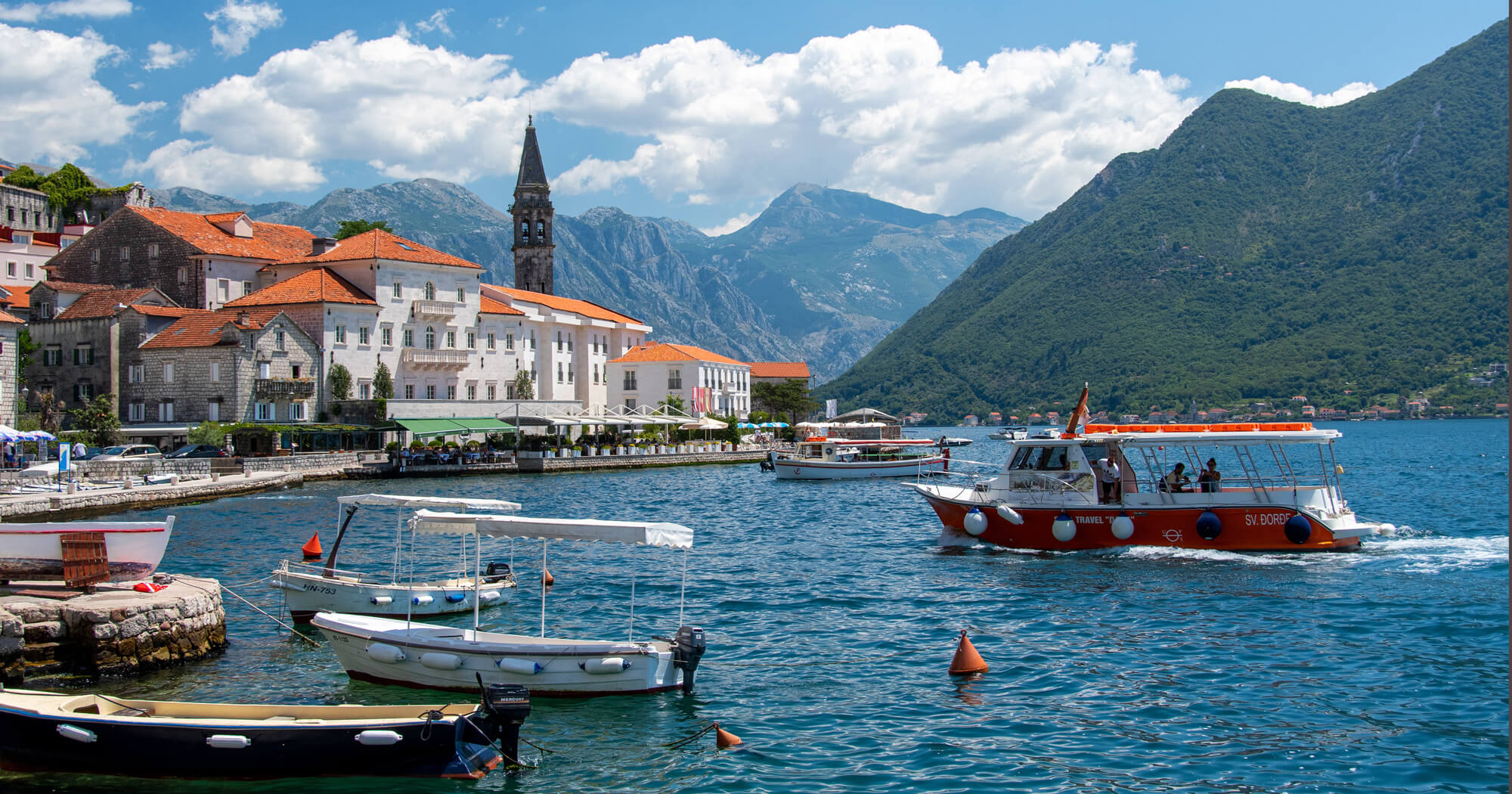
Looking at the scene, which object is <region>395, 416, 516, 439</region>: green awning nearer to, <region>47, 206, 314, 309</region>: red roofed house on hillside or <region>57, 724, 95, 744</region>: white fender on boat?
<region>47, 206, 314, 309</region>: red roofed house on hillside

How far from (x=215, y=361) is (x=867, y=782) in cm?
5648

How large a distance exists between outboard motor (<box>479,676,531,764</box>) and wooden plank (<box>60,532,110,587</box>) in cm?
876

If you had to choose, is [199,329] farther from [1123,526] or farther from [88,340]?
[1123,526]

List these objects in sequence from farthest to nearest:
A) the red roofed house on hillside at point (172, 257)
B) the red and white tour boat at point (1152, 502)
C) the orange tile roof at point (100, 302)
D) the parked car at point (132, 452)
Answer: the red roofed house on hillside at point (172, 257)
the orange tile roof at point (100, 302)
the parked car at point (132, 452)
the red and white tour boat at point (1152, 502)

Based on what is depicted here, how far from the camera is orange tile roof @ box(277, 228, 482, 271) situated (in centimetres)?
6875

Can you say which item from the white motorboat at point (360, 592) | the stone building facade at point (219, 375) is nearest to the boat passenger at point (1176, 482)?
the white motorboat at point (360, 592)

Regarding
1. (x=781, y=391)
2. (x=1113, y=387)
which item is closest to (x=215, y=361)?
(x=781, y=391)

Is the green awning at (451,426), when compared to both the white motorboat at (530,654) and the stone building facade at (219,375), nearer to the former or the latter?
the stone building facade at (219,375)

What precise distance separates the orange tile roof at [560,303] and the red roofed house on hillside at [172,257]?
55.8 ft

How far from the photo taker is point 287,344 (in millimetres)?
61250

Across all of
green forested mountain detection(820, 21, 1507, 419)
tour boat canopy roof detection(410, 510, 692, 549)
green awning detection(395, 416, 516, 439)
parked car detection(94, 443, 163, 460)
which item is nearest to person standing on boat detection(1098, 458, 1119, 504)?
tour boat canopy roof detection(410, 510, 692, 549)

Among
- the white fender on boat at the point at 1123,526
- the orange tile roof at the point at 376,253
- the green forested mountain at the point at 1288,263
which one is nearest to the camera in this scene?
the white fender on boat at the point at 1123,526

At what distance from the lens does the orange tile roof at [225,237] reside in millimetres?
68812

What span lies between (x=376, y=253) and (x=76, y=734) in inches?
2398
